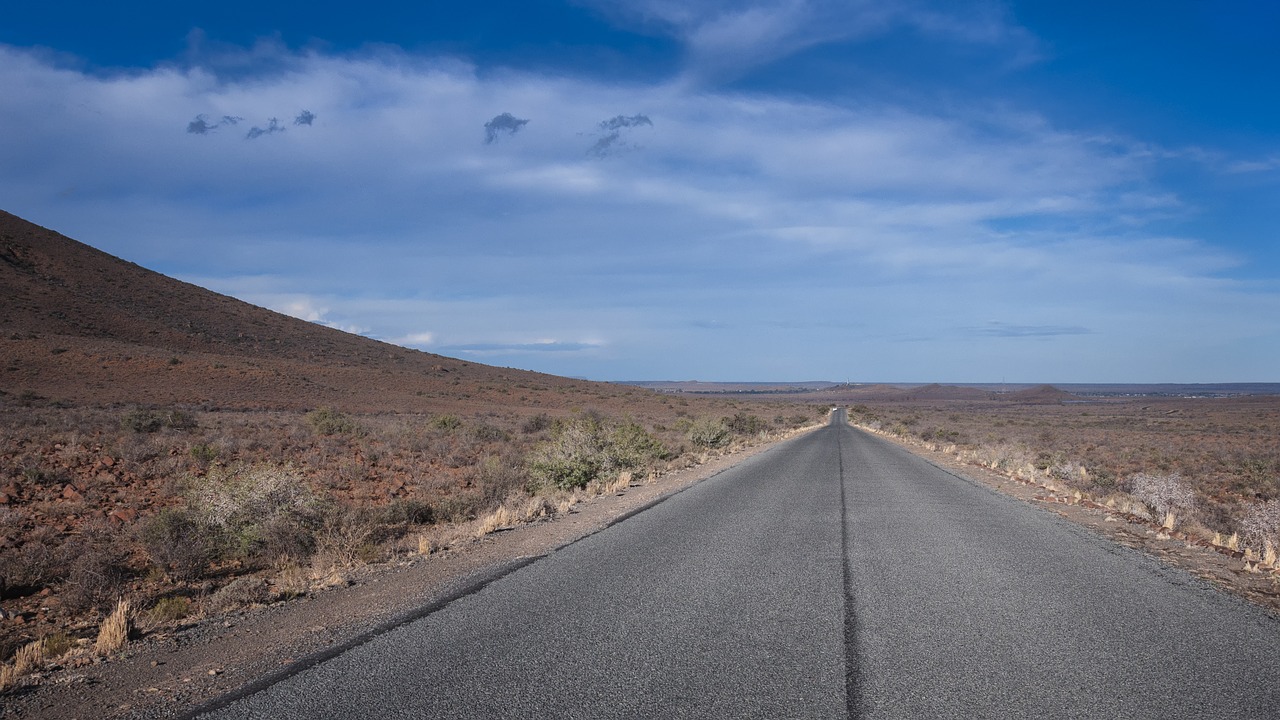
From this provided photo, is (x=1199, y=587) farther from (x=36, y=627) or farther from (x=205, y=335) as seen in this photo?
(x=205, y=335)

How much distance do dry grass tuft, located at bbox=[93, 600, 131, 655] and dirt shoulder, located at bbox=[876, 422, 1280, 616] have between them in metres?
10.2

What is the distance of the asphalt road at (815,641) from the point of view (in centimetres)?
455

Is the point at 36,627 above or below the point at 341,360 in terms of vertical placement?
below

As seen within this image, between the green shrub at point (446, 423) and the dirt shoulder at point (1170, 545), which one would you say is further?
the green shrub at point (446, 423)

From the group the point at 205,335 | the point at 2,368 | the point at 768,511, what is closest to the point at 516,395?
the point at 205,335

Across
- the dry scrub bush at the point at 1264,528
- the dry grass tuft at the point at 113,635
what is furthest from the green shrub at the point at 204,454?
the dry scrub bush at the point at 1264,528

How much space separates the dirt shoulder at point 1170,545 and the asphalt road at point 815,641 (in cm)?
41

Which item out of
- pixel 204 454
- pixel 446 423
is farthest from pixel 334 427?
pixel 204 454

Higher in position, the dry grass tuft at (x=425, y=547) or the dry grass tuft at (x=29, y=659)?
the dry grass tuft at (x=29, y=659)

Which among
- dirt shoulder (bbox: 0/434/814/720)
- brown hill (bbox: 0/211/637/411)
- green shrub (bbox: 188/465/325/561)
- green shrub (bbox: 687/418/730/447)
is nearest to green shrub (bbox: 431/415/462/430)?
green shrub (bbox: 687/418/730/447)

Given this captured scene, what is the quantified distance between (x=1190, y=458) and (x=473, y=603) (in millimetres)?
37898

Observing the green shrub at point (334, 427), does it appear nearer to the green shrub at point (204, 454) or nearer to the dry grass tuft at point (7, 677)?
the green shrub at point (204, 454)

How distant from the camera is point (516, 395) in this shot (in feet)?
239

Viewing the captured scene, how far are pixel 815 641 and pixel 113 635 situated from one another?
5.80 m
